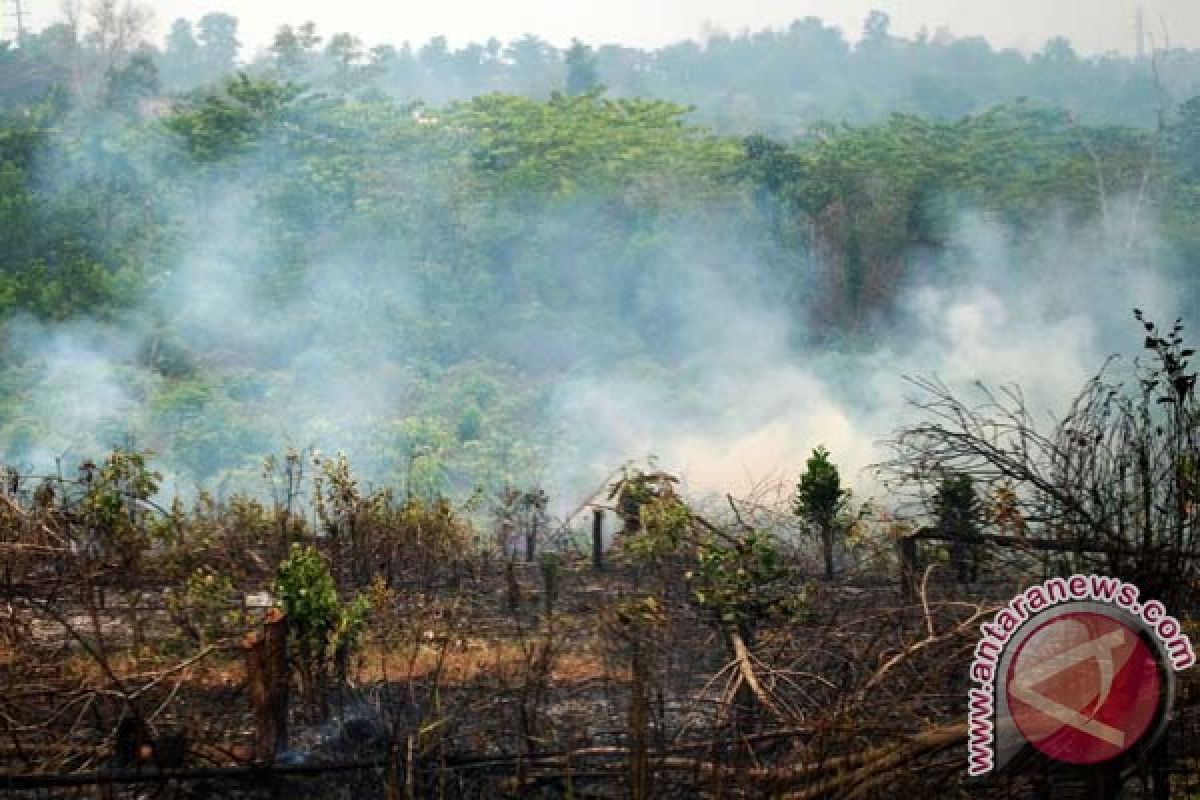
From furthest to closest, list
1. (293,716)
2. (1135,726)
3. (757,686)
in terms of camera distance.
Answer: (293,716) < (757,686) < (1135,726)

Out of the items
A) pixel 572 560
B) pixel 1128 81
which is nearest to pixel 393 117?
pixel 572 560

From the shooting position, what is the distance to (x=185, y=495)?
2136cm

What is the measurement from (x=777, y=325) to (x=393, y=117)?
399 inches

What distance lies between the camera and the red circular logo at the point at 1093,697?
5.12m

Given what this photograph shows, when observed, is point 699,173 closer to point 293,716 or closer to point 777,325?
point 777,325

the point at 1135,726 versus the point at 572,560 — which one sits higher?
the point at 572,560

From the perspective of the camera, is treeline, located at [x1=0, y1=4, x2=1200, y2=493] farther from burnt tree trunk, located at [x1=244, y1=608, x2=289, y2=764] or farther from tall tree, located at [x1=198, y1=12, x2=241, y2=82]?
tall tree, located at [x1=198, y1=12, x2=241, y2=82]

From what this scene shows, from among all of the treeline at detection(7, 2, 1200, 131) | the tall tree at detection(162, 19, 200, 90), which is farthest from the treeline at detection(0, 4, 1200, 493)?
the tall tree at detection(162, 19, 200, 90)

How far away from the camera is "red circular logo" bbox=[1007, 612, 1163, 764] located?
201 inches

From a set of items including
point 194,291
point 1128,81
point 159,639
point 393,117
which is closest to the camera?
point 159,639

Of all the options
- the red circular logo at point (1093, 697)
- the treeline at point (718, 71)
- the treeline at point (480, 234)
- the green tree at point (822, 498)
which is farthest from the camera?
the treeline at point (718, 71)

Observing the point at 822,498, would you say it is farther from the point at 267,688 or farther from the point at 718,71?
the point at 718,71

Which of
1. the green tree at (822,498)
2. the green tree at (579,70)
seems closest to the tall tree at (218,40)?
the green tree at (579,70)

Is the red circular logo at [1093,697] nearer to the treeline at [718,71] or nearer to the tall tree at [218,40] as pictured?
the treeline at [718,71]
